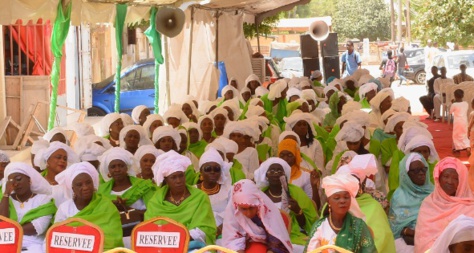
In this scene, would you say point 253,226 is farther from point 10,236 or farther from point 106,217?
point 10,236

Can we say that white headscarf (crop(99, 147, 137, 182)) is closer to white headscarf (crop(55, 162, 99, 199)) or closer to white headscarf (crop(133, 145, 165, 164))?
white headscarf (crop(133, 145, 165, 164))

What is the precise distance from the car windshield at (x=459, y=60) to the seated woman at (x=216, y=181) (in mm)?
22777

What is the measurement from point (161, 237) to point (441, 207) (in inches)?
89.3

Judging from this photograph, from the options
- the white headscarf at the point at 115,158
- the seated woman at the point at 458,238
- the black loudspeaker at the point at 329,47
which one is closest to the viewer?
the seated woman at the point at 458,238

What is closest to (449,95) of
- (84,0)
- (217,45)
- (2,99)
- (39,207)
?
(217,45)

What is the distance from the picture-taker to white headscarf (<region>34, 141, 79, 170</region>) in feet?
29.5

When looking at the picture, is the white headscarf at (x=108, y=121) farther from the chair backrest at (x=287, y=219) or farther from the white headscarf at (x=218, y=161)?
the chair backrest at (x=287, y=219)

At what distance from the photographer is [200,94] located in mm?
19594

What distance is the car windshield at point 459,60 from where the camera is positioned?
98.4 feet

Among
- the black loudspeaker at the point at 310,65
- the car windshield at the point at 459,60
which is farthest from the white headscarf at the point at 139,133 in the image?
the car windshield at the point at 459,60

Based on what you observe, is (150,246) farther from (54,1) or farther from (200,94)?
(200,94)

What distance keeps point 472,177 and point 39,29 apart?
10.2m

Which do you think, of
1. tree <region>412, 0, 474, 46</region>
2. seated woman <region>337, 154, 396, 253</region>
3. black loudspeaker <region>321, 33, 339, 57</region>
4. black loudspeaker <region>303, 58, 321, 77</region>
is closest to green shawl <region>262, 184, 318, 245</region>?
seated woman <region>337, 154, 396, 253</region>

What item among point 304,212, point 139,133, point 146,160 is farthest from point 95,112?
point 304,212
